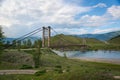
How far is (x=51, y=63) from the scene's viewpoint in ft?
218

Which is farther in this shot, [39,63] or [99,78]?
[39,63]

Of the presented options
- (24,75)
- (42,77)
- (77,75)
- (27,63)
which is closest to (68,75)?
(77,75)

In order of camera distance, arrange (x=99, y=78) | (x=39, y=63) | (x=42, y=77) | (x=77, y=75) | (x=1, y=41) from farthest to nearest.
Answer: (x=39, y=63) → (x=1, y=41) → (x=42, y=77) → (x=77, y=75) → (x=99, y=78)

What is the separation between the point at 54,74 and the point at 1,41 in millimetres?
14458

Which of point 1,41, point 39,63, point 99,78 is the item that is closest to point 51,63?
point 39,63

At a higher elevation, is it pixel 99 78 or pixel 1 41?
pixel 1 41

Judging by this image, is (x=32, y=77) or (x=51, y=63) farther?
(x=51, y=63)

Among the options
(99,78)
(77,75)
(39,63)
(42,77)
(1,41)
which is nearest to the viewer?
(99,78)

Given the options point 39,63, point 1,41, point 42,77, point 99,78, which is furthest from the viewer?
point 39,63

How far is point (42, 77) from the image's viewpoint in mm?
45188

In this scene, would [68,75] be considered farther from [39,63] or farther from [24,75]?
[39,63]

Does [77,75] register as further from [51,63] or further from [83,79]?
[51,63]

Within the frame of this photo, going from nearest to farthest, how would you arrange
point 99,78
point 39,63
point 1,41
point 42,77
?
point 99,78, point 42,77, point 1,41, point 39,63

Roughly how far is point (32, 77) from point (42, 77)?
1908mm
